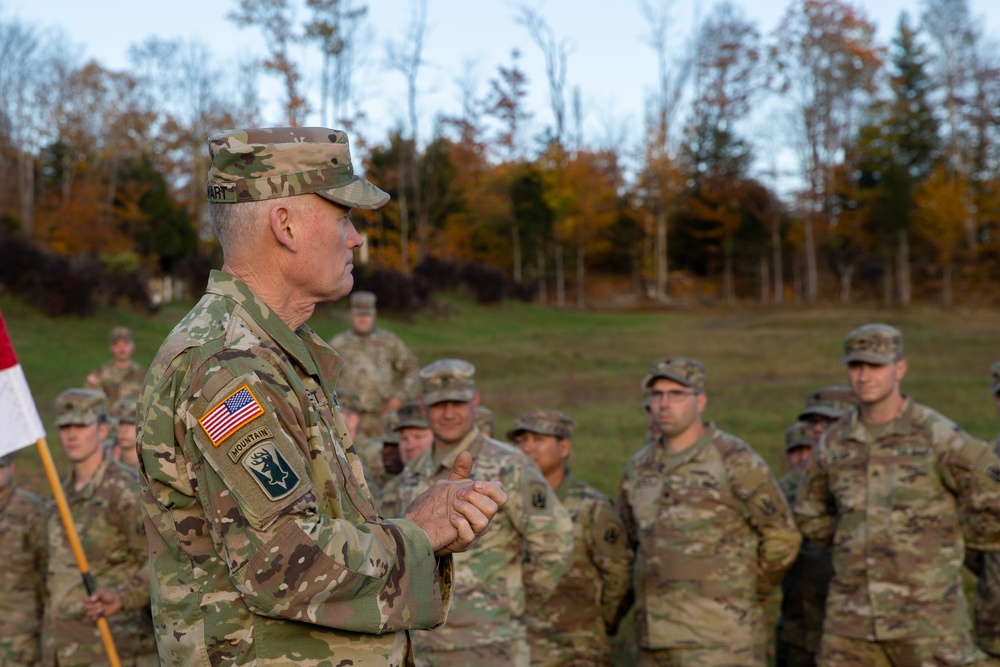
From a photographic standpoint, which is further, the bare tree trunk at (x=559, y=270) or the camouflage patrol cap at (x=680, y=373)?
the bare tree trunk at (x=559, y=270)

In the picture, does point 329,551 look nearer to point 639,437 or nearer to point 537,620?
point 537,620

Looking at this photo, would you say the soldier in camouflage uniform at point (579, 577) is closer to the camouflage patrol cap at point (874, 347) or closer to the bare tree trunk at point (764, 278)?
the camouflage patrol cap at point (874, 347)

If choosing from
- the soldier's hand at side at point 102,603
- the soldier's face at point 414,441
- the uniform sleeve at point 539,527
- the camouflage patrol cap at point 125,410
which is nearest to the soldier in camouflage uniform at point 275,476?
the uniform sleeve at point 539,527

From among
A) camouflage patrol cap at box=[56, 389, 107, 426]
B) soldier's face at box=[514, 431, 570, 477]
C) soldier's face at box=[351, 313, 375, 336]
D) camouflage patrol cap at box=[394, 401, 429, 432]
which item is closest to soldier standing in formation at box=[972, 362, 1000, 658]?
soldier's face at box=[514, 431, 570, 477]

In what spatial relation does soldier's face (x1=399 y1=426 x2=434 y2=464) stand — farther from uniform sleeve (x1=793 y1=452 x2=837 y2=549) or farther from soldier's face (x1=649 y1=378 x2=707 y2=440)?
uniform sleeve (x1=793 y1=452 x2=837 y2=549)

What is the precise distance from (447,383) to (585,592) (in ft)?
6.12

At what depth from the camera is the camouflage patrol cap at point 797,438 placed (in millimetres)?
7680

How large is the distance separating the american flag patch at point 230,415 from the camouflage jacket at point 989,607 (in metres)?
5.99

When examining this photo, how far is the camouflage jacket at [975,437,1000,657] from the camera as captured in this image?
22.5 feet

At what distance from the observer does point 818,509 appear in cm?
643

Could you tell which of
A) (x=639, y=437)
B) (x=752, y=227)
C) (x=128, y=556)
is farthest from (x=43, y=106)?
(x=128, y=556)

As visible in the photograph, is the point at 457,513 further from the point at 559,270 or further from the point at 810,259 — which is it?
the point at 810,259

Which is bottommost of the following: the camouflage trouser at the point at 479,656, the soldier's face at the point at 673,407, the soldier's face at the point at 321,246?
the camouflage trouser at the point at 479,656

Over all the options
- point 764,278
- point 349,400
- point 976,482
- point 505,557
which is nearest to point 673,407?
point 505,557
